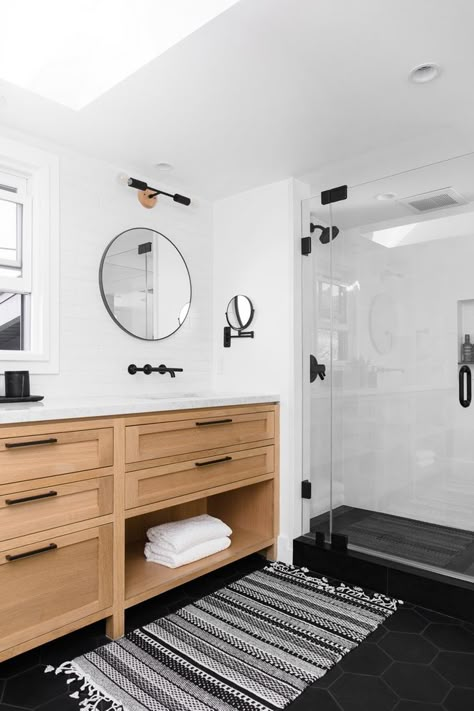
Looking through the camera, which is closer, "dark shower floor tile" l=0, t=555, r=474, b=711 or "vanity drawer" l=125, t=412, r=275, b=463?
"dark shower floor tile" l=0, t=555, r=474, b=711

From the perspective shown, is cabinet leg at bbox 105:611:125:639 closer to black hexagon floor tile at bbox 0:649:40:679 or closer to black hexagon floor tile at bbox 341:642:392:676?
black hexagon floor tile at bbox 0:649:40:679

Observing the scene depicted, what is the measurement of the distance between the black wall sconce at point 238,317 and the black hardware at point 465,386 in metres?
1.23

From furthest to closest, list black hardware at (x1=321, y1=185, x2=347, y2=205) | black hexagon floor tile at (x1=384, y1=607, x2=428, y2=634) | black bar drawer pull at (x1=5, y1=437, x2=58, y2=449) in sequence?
black hardware at (x1=321, y1=185, x2=347, y2=205) → black hexagon floor tile at (x1=384, y1=607, x2=428, y2=634) → black bar drawer pull at (x1=5, y1=437, x2=58, y2=449)

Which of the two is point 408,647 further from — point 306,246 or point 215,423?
point 306,246

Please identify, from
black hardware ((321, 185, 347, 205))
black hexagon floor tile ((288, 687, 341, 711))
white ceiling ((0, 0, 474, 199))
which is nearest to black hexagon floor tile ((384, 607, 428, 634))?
black hexagon floor tile ((288, 687, 341, 711))

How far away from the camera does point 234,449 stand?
8.73 ft

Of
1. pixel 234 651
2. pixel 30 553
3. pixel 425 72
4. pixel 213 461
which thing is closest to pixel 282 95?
pixel 425 72

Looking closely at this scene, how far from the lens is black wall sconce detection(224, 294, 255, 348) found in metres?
3.12

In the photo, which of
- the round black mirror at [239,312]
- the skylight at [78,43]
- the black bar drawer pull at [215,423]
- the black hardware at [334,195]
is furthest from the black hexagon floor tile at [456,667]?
the skylight at [78,43]

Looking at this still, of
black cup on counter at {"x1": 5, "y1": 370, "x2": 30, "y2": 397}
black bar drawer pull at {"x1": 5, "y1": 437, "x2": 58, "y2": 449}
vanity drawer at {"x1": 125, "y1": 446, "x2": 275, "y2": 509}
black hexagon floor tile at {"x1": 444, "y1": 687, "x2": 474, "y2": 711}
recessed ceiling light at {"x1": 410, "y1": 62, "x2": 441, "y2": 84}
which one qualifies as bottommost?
black hexagon floor tile at {"x1": 444, "y1": 687, "x2": 474, "y2": 711}

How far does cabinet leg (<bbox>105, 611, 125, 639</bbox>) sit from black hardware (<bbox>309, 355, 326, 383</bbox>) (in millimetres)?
1550

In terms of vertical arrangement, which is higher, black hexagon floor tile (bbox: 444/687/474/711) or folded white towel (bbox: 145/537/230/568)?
folded white towel (bbox: 145/537/230/568)

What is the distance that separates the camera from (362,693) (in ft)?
5.65

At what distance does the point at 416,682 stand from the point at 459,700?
0.15 meters
